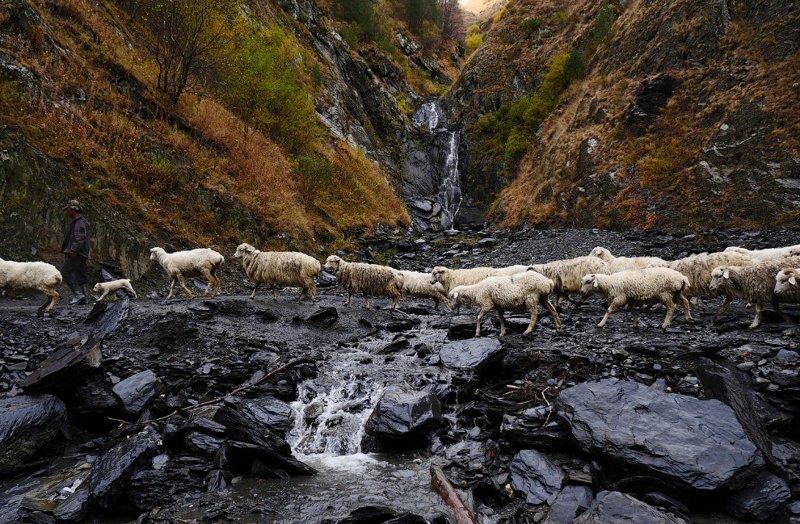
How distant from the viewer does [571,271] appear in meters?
14.1

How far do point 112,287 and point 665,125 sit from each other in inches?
1191

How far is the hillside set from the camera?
1466 cm

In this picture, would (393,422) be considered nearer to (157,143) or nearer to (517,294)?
(517,294)

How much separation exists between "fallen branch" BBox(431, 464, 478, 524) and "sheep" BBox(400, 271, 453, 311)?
10418 millimetres

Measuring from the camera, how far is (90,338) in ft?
28.5

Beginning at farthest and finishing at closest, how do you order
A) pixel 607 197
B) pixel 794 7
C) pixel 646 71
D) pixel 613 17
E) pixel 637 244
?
pixel 613 17, pixel 646 71, pixel 607 197, pixel 794 7, pixel 637 244

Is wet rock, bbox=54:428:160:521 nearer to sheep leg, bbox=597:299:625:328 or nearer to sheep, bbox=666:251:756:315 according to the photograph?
sheep leg, bbox=597:299:625:328

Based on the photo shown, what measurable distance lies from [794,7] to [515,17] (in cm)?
3435

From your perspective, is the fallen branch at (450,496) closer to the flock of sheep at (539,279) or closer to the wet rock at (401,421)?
the wet rock at (401,421)

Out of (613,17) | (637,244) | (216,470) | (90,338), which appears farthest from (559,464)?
(613,17)

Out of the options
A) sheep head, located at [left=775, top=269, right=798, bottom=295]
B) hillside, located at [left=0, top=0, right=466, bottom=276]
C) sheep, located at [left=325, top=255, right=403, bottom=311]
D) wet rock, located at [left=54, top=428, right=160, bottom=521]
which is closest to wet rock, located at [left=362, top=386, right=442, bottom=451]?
wet rock, located at [left=54, top=428, right=160, bottom=521]

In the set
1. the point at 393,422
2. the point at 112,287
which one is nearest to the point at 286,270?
the point at 112,287

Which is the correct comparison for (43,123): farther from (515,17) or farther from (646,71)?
(515,17)

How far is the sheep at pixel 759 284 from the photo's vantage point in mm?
9484
